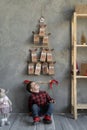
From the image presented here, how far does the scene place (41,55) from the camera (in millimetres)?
3895

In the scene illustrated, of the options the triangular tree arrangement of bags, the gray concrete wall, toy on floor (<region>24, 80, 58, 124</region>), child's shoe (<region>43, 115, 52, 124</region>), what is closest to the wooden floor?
child's shoe (<region>43, 115, 52, 124</region>)

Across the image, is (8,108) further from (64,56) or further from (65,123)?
(64,56)

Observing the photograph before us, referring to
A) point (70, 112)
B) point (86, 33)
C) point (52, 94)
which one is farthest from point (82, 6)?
point (70, 112)

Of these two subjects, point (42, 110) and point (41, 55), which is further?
point (41, 55)

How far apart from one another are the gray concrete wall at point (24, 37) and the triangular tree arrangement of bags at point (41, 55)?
0.09 meters

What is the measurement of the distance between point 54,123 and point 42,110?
38 centimetres

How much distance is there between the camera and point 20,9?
3949mm

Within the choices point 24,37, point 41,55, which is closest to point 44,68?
point 41,55

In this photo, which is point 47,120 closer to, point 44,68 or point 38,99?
point 38,99

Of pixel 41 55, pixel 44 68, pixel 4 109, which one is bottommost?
pixel 4 109

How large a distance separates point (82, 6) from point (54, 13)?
510 millimetres

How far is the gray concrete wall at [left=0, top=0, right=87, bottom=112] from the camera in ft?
13.0

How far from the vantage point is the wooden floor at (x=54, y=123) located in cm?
315

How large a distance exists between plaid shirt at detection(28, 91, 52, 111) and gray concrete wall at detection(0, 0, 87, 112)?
22 cm
